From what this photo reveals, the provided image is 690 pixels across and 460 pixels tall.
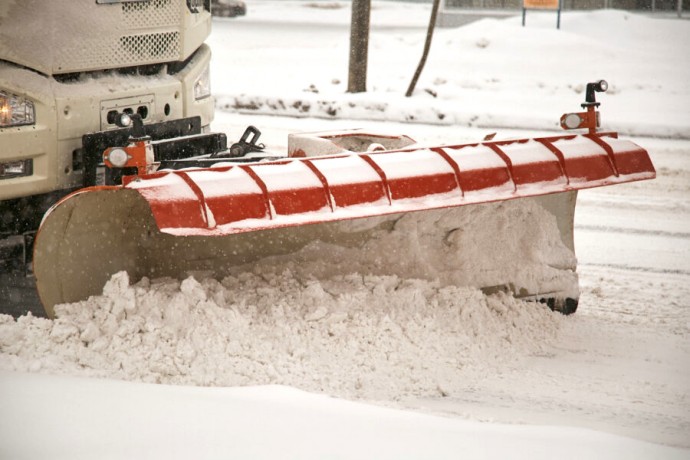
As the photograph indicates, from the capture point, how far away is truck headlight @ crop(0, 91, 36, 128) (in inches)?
175

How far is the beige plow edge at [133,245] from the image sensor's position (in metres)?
4.17

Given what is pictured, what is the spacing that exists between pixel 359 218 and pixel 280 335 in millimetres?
677

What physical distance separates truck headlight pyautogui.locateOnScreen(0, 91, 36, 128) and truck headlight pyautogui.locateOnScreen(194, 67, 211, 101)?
1.24 metres

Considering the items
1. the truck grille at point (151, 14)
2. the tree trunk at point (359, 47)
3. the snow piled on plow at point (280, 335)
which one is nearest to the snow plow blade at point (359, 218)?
the snow piled on plow at point (280, 335)

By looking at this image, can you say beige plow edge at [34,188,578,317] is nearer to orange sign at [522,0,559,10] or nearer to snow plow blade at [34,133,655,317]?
snow plow blade at [34,133,655,317]

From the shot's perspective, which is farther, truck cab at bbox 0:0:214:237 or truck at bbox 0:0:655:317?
truck cab at bbox 0:0:214:237

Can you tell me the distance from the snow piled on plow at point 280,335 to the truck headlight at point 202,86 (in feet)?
4.61

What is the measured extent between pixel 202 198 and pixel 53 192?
3.74 feet

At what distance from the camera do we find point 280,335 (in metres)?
4.33

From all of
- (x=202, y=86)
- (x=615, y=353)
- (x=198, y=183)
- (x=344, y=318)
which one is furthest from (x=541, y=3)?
(x=198, y=183)

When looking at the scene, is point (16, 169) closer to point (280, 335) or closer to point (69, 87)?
point (69, 87)

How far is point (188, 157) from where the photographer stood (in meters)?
5.12

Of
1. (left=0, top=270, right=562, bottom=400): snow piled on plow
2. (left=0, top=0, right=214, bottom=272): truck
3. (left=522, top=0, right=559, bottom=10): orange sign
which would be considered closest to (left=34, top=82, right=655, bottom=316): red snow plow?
(left=0, top=270, right=562, bottom=400): snow piled on plow

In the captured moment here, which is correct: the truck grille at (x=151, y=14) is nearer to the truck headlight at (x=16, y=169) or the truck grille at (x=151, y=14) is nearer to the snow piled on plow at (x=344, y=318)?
the truck headlight at (x=16, y=169)
